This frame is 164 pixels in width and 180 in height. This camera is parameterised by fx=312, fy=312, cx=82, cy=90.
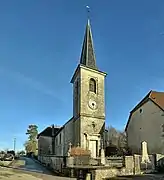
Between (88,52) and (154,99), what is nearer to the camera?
(154,99)

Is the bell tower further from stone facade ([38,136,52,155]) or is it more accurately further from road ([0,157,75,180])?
stone facade ([38,136,52,155])

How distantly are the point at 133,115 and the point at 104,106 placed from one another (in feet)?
14.9

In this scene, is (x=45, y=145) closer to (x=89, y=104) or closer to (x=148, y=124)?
(x=89, y=104)

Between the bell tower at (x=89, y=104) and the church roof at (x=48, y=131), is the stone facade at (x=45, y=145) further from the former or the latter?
the bell tower at (x=89, y=104)

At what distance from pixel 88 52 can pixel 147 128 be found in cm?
1614

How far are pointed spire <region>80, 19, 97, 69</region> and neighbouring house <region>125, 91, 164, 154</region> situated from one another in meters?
10.1

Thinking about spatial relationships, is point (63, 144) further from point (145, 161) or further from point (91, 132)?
point (145, 161)

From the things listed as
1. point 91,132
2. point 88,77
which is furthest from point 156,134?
point 88,77

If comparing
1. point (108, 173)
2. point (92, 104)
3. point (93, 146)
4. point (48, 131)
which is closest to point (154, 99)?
point (92, 104)

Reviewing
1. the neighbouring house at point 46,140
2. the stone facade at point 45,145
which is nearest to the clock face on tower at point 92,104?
the neighbouring house at point 46,140

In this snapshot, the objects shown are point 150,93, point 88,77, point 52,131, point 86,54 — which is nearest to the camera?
point 150,93

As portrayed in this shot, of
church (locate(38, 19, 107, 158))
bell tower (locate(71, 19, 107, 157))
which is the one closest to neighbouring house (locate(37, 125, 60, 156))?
church (locate(38, 19, 107, 158))

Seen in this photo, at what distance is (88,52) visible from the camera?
50.5 metres

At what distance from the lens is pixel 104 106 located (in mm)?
47156
